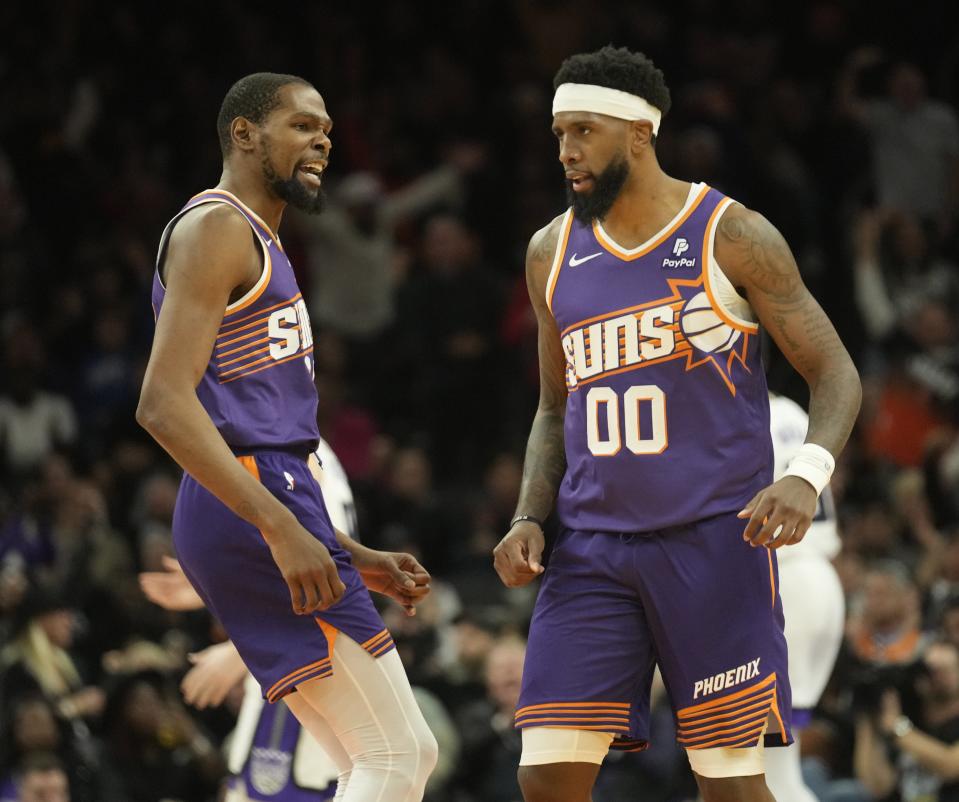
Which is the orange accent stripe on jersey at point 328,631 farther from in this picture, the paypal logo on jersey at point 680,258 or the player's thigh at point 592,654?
the paypal logo on jersey at point 680,258

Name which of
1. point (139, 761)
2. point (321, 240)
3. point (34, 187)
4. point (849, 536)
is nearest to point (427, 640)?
point (139, 761)

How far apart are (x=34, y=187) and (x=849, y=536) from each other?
6.84 metres

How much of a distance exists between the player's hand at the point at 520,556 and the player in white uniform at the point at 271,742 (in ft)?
3.50

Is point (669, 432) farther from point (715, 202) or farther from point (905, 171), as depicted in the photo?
point (905, 171)

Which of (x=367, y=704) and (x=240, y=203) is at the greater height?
(x=240, y=203)

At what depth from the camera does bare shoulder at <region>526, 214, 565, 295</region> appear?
5.65m

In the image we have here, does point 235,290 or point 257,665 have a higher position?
point 235,290

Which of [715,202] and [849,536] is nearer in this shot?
[715,202]

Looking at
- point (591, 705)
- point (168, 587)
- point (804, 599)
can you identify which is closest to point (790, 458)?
A: point (804, 599)

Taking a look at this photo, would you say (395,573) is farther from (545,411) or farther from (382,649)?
(545,411)

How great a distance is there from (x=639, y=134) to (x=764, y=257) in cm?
57

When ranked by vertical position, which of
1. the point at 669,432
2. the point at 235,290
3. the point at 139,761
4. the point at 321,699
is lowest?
the point at 139,761

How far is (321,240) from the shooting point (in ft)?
46.2

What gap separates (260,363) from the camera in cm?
504
